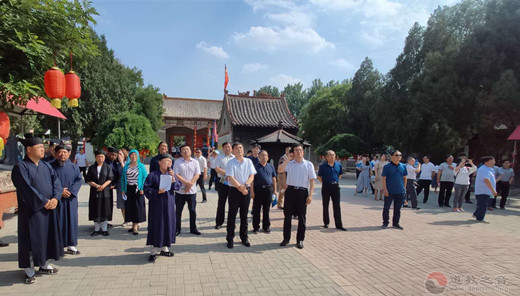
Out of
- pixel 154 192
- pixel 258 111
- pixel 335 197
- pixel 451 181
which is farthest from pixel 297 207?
pixel 258 111

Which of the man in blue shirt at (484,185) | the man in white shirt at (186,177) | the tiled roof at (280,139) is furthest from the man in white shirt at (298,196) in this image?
the man in blue shirt at (484,185)

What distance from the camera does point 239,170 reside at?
571 cm

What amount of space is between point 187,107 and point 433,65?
3481cm

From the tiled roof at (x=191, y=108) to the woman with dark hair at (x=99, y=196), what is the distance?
118 feet

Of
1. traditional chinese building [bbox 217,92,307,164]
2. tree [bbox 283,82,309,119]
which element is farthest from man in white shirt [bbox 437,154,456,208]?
tree [bbox 283,82,309,119]

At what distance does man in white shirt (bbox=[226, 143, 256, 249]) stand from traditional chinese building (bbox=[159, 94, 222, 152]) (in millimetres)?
30810

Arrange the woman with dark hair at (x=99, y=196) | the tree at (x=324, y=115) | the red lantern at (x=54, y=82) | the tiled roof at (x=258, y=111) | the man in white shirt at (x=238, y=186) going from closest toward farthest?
the red lantern at (x=54, y=82) → the man in white shirt at (x=238, y=186) → the woman with dark hair at (x=99, y=196) → the tiled roof at (x=258, y=111) → the tree at (x=324, y=115)

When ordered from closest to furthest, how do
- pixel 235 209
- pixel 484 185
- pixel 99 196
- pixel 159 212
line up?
pixel 159 212 → pixel 235 209 → pixel 99 196 → pixel 484 185

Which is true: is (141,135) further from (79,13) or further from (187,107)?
(187,107)

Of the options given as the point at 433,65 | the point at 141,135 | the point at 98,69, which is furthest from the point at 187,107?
the point at 433,65

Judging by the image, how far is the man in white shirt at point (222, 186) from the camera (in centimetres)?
664

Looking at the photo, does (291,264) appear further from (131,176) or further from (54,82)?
(54,82)

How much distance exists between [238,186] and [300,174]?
47.7 inches

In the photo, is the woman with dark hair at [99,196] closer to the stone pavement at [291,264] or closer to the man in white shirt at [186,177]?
the stone pavement at [291,264]
